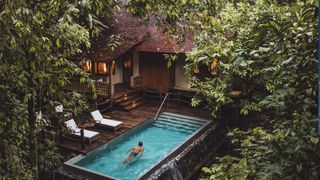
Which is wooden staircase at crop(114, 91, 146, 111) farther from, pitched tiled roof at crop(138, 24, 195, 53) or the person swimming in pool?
the person swimming in pool

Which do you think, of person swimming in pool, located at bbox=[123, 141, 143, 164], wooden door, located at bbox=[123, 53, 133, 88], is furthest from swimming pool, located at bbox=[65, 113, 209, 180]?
wooden door, located at bbox=[123, 53, 133, 88]

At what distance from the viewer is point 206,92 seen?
13.0 metres

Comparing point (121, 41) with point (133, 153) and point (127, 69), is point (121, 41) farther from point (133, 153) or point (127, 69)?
point (133, 153)

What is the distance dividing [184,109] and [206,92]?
16.5 feet

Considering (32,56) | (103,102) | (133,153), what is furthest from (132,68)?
(32,56)

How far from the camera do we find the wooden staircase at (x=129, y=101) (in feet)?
59.3

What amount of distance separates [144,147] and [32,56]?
965 cm

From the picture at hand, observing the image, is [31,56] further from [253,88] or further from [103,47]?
[103,47]

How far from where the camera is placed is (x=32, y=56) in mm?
5078

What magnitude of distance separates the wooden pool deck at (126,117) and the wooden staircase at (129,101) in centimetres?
30

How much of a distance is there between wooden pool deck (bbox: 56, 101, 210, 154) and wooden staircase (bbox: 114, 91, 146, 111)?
30 cm

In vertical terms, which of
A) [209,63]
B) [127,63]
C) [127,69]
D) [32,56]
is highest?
[32,56]

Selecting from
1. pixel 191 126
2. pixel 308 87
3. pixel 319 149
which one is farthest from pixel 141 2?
pixel 191 126

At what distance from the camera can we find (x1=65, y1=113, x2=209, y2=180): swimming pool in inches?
474
